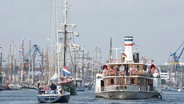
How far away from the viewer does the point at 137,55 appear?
4594 inches

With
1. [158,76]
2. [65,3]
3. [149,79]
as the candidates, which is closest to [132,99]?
[149,79]

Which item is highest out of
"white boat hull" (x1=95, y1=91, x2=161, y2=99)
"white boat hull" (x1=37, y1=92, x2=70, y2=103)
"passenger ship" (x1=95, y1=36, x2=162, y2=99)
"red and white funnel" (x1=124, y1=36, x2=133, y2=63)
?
"red and white funnel" (x1=124, y1=36, x2=133, y2=63)

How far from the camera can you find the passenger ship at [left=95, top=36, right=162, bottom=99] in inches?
4087

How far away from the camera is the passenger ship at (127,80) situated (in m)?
104

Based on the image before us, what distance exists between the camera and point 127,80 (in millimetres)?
104375

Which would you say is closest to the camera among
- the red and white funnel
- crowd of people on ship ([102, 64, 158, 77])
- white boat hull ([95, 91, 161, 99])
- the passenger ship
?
white boat hull ([95, 91, 161, 99])

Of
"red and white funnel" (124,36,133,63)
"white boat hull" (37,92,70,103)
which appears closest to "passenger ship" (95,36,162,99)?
"red and white funnel" (124,36,133,63)

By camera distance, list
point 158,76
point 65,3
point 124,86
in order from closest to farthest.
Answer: point 124,86
point 158,76
point 65,3

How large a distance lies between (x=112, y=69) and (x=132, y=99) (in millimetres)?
6729

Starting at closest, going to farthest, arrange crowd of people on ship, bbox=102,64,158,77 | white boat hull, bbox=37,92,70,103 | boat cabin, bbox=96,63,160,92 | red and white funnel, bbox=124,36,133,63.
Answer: white boat hull, bbox=37,92,70,103, boat cabin, bbox=96,63,160,92, crowd of people on ship, bbox=102,64,158,77, red and white funnel, bbox=124,36,133,63

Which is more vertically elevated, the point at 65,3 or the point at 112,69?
the point at 65,3

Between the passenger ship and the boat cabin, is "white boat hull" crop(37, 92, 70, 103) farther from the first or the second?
the boat cabin

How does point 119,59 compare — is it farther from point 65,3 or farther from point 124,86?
point 65,3

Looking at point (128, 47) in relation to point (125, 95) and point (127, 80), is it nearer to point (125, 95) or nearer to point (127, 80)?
point (127, 80)
